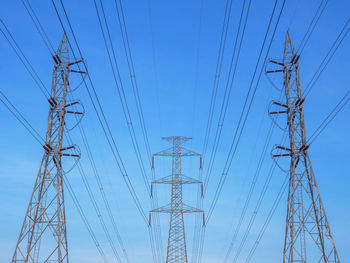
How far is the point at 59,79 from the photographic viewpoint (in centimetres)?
3419

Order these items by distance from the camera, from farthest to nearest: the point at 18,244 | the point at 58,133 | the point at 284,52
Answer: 1. the point at 284,52
2. the point at 58,133
3. the point at 18,244

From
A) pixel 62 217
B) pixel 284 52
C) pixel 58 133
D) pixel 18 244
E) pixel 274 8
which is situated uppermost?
pixel 284 52

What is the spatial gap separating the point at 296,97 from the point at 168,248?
21.5 meters

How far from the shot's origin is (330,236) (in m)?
29.4

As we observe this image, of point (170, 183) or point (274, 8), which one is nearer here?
point (274, 8)

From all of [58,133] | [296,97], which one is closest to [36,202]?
[58,133]

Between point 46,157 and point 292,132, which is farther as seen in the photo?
point 292,132

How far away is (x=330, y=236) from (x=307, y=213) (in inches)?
83.1

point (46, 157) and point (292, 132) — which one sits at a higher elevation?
point (292, 132)

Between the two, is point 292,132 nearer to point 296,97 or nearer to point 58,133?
point 296,97

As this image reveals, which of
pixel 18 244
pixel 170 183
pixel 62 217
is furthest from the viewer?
pixel 170 183

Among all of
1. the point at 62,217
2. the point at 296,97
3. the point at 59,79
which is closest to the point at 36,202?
the point at 62,217

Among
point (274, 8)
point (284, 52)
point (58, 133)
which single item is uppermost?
point (284, 52)

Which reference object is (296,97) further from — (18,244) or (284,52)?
(18,244)
